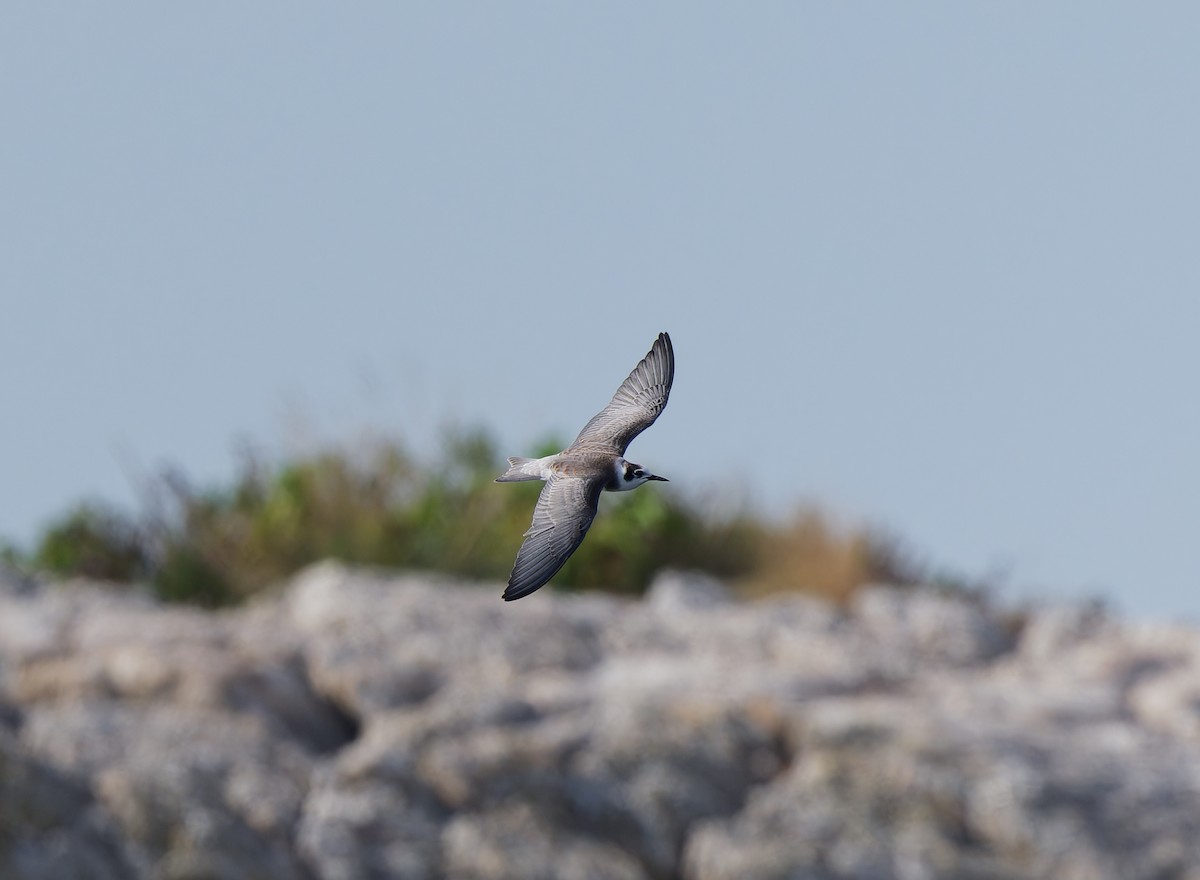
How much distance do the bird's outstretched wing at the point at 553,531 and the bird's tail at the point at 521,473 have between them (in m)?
0.04

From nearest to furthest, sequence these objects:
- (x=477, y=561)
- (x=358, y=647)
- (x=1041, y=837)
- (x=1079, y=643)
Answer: (x=1041, y=837) < (x=358, y=647) < (x=1079, y=643) < (x=477, y=561)

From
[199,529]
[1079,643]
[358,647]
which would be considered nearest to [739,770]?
[358,647]

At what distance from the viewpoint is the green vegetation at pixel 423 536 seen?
1173 centimetres

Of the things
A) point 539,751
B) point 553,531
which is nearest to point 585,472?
point 553,531

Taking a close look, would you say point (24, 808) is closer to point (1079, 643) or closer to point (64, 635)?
point (64, 635)

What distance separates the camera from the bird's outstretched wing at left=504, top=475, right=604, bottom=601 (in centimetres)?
385

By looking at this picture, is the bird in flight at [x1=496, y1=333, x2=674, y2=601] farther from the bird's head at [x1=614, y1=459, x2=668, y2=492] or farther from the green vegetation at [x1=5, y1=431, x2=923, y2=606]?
the green vegetation at [x1=5, y1=431, x2=923, y2=606]

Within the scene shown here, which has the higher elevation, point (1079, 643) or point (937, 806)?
point (1079, 643)

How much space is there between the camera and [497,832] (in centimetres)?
833

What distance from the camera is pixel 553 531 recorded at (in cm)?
412

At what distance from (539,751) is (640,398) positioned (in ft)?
12.7

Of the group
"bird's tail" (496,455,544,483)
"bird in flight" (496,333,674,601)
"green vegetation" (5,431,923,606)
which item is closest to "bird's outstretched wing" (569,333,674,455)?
"bird in flight" (496,333,674,601)

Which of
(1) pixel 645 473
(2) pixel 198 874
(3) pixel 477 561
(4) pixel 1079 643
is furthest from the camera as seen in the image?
(3) pixel 477 561

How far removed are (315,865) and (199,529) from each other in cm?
435
